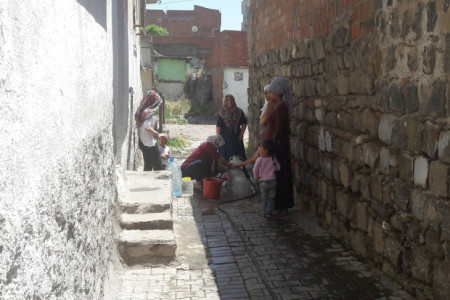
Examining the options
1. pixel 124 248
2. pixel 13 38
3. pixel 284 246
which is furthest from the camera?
pixel 284 246

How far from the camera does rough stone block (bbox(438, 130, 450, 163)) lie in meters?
2.92

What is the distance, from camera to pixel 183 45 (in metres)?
31.2

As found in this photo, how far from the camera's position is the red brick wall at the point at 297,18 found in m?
4.39

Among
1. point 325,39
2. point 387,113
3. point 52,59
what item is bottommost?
point 387,113

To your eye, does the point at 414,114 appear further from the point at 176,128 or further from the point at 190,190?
the point at 176,128

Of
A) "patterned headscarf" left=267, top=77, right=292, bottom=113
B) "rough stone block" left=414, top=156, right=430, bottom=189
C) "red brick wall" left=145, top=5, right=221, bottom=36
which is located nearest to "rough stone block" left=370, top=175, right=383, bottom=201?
"rough stone block" left=414, top=156, right=430, bottom=189

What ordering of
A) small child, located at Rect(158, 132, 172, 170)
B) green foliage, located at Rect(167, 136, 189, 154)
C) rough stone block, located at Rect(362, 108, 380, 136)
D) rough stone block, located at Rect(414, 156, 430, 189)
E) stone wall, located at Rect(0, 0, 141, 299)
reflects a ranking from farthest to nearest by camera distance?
1. green foliage, located at Rect(167, 136, 189, 154)
2. small child, located at Rect(158, 132, 172, 170)
3. rough stone block, located at Rect(362, 108, 380, 136)
4. rough stone block, located at Rect(414, 156, 430, 189)
5. stone wall, located at Rect(0, 0, 141, 299)

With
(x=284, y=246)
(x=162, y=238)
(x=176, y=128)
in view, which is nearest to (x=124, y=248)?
(x=162, y=238)

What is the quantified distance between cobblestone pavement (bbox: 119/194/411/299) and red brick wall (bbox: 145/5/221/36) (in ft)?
125

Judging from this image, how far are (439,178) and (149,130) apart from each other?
4.39 metres

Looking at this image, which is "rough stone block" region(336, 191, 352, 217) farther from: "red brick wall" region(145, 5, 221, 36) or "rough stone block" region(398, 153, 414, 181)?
"red brick wall" region(145, 5, 221, 36)

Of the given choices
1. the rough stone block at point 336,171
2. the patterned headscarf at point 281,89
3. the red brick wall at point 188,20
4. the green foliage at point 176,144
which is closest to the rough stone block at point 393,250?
the rough stone block at point 336,171

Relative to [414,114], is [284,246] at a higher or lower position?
lower

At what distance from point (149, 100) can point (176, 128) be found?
11.6 m
